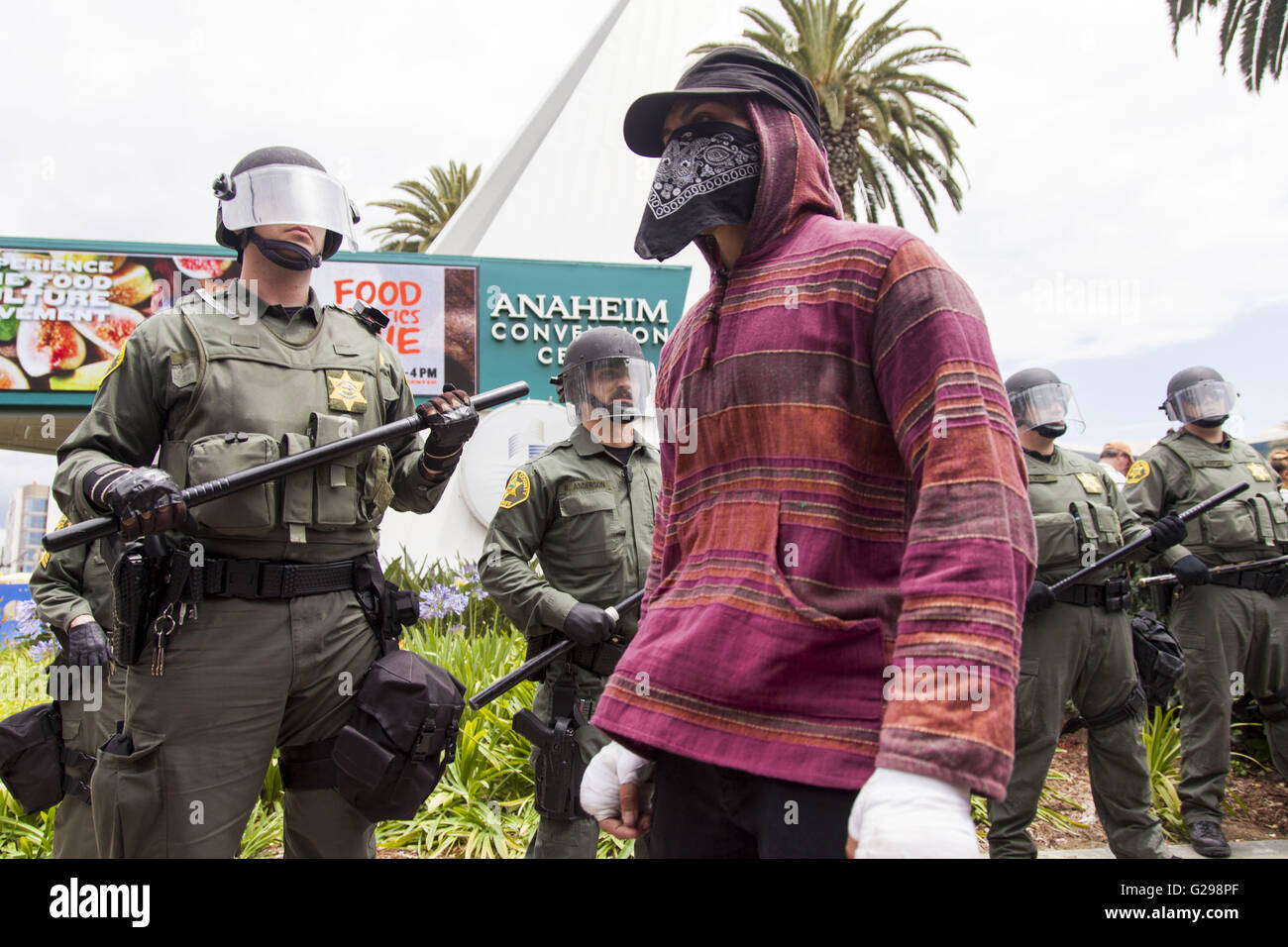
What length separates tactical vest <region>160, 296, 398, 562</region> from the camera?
2.38m

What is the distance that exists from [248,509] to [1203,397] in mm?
5483

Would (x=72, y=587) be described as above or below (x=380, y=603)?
above

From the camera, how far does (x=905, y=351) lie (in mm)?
1244

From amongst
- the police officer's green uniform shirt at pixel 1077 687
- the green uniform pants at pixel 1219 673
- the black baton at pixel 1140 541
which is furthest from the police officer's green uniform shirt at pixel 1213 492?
the police officer's green uniform shirt at pixel 1077 687

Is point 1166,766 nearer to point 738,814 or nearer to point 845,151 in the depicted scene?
point 738,814

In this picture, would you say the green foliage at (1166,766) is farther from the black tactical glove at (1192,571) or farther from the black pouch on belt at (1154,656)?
the black tactical glove at (1192,571)

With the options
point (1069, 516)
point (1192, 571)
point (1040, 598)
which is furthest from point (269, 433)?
point (1192, 571)

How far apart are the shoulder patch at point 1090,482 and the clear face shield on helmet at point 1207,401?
4.02 feet

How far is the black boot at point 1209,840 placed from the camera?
4758 mm

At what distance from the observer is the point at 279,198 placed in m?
2.59

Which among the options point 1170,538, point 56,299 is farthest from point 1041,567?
point 56,299
